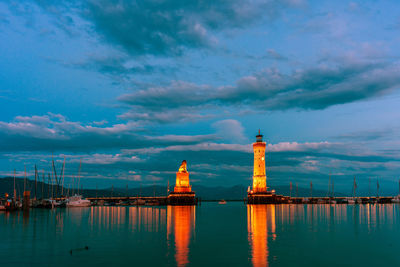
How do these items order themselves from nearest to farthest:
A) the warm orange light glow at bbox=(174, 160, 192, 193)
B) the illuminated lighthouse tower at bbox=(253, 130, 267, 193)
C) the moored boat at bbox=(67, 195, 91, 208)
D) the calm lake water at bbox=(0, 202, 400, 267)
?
the calm lake water at bbox=(0, 202, 400, 267)
the moored boat at bbox=(67, 195, 91, 208)
the illuminated lighthouse tower at bbox=(253, 130, 267, 193)
the warm orange light glow at bbox=(174, 160, 192, 193)

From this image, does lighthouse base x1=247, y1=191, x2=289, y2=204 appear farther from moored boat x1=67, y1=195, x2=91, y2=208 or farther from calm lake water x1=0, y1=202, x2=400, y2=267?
calm lake water x1=0, y1=202, x2=400, y2=267

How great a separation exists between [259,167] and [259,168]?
412mm

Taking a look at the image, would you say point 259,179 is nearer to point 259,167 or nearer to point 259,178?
point 259,178

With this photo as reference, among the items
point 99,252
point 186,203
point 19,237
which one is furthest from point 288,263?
point 186,203

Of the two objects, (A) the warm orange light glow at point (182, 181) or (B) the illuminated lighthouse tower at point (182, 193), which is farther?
(A) the warm orange light glow at point (182, 181)

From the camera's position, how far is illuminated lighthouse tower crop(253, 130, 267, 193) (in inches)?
6093

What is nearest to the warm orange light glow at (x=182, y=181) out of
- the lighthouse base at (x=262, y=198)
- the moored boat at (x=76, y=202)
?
the lighthouse base at (x=262, y=198)

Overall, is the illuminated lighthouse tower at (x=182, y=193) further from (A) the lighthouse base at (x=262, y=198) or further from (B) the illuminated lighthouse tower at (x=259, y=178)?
(B) the illuminated lighthouse tower at (x=259, y=178)

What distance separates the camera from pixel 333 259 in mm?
27859

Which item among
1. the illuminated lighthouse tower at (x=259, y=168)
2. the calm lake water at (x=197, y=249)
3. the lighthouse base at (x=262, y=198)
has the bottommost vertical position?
the lighthouse base at (x=262, y=198)

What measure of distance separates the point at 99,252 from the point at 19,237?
13907 mm

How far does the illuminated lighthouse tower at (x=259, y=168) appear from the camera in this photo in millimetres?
154750

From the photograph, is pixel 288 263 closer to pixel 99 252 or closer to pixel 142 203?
pixel 99 252

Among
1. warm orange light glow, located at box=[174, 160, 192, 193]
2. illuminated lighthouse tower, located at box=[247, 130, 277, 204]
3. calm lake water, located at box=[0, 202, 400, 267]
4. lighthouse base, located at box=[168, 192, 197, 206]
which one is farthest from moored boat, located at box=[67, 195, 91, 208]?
calm lake water, located at box=[0, 202, 400, 267]
